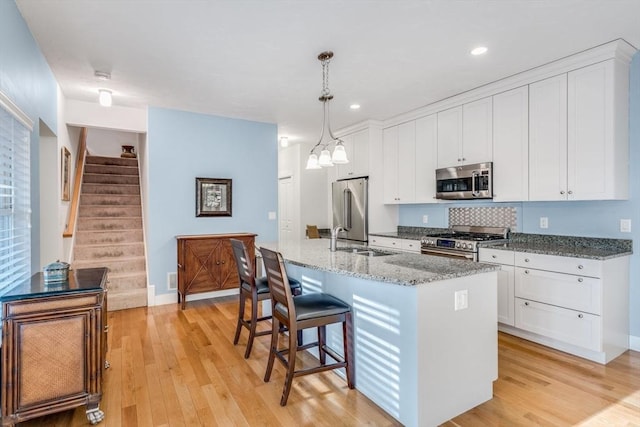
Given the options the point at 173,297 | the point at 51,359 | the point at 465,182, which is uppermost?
the point at 465,182

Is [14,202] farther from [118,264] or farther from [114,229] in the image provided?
[114,229]

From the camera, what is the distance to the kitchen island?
1.84 meters

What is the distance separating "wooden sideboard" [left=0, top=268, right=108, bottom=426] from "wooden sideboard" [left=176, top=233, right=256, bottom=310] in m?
2.16

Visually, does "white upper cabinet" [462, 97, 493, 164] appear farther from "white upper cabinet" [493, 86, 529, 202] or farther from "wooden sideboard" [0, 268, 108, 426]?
"wooden sideboard" [0, 268, 108, 426]

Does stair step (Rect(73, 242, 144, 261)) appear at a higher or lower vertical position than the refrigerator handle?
lower

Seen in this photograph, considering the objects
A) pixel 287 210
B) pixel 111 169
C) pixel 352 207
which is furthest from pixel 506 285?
pixel 111 169

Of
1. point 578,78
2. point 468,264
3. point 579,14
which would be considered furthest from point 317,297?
point 578,78

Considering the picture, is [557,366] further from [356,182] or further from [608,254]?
[356,182]

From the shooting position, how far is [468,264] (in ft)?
7.04

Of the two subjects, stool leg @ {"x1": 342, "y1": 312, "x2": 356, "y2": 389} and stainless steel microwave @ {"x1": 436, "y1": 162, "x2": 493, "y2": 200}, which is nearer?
stool leg @ {"x1": 342, "y1": 312, "x2": 356, "y2": 389}

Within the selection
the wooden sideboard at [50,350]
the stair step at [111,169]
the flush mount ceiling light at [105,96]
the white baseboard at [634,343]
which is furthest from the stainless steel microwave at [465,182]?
the stair step at [111,169]

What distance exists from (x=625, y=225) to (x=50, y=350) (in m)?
4.26

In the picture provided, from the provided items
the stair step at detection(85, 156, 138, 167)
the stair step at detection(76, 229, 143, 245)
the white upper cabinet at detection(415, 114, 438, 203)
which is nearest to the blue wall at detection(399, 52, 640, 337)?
the white upper cabinet at detection(415, 114, 438, 203)

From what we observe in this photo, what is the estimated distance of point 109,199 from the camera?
18.9ft
